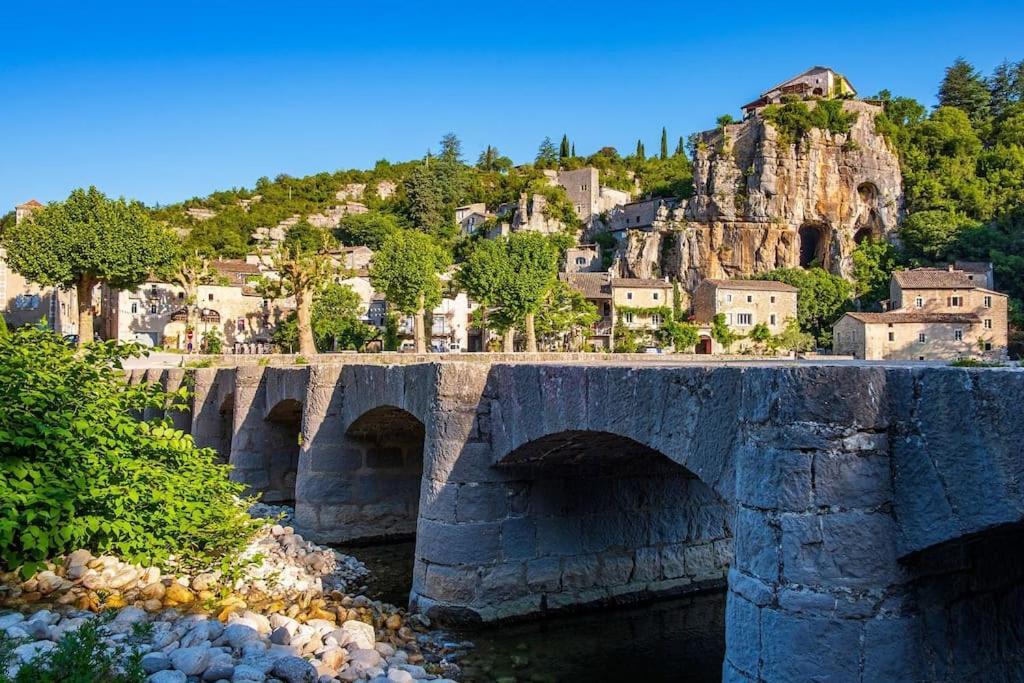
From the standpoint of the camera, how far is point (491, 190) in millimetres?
127500

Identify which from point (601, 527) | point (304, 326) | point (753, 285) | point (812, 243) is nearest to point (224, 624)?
point (601, 527)

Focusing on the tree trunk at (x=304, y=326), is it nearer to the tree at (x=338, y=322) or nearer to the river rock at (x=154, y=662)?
the tree at (x=338, y=322)

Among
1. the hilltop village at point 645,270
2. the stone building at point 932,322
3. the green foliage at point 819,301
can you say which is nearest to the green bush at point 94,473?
the hilltop village at point 645,270

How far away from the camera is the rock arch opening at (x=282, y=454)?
21859 mm

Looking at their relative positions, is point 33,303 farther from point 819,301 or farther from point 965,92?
point 965,92

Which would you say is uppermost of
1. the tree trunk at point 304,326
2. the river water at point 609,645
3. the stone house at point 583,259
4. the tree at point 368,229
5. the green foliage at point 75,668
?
the tree at point 368,229

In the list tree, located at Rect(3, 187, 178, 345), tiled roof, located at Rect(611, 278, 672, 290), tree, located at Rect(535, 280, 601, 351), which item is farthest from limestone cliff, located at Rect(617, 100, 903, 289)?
tree, located at Rect(3, 187, 178, 345)

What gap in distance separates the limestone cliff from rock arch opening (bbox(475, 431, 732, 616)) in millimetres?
75390

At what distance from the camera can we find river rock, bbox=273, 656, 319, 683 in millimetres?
8617

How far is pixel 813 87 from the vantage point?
103750 mm

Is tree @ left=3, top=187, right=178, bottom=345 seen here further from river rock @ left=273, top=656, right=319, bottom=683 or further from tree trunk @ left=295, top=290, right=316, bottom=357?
river rock @ left=273, top=656, right=319, bottom=683

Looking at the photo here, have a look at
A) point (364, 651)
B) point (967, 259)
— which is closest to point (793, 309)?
point (967, 259)

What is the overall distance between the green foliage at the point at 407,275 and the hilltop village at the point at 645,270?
26.5 inches

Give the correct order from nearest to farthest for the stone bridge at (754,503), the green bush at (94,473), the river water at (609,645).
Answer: the stone bridge at (754,503)
the green bush at (94,473)
the river water at (609,645)
